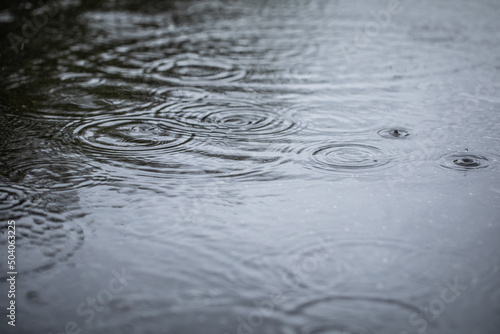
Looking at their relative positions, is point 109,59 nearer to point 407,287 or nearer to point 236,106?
point 236,106

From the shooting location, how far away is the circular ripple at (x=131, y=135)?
4250mm

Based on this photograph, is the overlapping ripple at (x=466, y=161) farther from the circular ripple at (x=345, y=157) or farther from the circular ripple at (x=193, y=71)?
the circular ripple at (x=193, y=71)

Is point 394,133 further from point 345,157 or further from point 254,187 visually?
point 254,187

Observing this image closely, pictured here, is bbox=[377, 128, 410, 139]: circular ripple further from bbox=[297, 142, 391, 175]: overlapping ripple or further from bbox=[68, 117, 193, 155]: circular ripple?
bbox=[68, 117, 193, 155]: circular ripple

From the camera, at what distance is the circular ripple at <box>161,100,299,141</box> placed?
4516 mm

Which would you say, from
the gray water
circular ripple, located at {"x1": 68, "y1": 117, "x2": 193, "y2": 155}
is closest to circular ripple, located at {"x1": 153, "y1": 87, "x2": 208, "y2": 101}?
the gray water

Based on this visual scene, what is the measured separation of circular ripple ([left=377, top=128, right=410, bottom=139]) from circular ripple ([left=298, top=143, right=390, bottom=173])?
0.29 metres

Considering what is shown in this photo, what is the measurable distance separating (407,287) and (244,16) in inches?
285

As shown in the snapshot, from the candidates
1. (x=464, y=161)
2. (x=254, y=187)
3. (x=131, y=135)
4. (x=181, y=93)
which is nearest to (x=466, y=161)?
(x=464, y=161)

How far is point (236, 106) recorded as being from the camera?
509cm

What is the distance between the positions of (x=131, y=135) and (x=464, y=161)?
248 cm

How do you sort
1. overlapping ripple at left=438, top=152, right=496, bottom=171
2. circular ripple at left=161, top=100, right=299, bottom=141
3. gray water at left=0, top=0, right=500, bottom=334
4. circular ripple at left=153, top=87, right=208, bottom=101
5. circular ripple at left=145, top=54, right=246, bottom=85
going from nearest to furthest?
gray water at left=0, top=0, right=500, bottom=334, overlapping ripple at left=438, top=152, right=496, bottom=171, circular ripple at left=161, top=100, right=299, bottom=141, circular ripple at left=153, top=87, right=208, bottom=101, circular ripple at left=145, top=54, right=246, bottom=85

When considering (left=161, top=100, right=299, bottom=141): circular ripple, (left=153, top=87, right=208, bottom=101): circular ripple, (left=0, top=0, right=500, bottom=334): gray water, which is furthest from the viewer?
(left=153, top=87, right=208, bottom=101): circular ripple

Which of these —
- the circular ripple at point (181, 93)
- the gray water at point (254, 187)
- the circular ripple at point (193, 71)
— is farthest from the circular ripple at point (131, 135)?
the circular ripple at point (193, 71)
